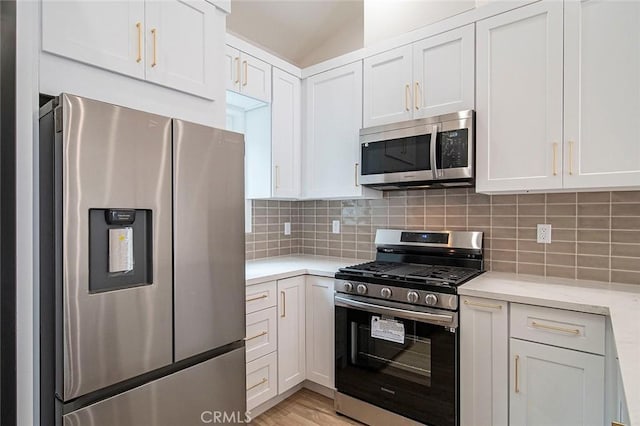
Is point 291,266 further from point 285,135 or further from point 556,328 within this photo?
point 556,328

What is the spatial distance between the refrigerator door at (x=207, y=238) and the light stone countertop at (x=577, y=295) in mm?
525

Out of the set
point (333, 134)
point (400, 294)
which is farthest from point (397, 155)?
point (400, 294)

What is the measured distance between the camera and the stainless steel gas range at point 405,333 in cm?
188

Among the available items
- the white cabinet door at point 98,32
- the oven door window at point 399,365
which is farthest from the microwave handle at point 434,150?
the white cabinet door at point 98,32

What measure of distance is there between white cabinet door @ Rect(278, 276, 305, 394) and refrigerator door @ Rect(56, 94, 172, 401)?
1059 millimetres

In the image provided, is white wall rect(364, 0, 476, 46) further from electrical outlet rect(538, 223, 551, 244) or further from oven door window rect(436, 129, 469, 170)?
electrical outlet rect(538, 223, 551, 244)

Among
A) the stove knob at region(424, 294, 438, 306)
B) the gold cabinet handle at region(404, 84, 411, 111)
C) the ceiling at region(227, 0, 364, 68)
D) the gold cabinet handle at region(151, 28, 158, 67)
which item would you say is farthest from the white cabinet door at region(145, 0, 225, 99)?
the stove knob at region(424, 294, 438, 306)

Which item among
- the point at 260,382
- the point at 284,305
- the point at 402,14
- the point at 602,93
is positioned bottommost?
the point at 260,382

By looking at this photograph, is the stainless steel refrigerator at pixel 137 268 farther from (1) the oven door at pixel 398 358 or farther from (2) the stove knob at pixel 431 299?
(2) the stove knob at pixel 431 299

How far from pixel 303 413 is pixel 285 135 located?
1.98 m

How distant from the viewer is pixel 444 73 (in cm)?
218

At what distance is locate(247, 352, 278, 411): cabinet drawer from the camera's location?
2150mm

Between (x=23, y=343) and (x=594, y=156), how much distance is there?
2.43 meters

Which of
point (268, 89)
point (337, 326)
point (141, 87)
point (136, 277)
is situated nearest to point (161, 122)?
point (141, 87)
